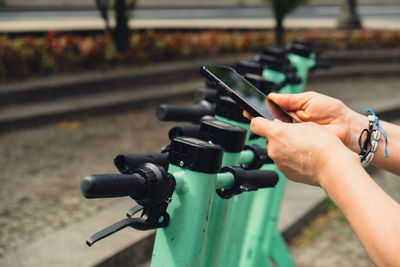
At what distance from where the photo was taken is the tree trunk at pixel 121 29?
7996 millimetres

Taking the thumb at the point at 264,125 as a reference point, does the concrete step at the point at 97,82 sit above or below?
below

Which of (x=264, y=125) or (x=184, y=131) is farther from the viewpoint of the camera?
(x=184, y=131)

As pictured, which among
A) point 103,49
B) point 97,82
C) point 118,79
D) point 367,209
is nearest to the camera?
point 367,209

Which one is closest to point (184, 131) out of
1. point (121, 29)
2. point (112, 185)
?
point (112, 185)

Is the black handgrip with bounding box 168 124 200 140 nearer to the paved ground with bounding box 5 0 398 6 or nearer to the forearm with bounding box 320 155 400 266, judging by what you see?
the forearm with bounding box 320 155 400 266

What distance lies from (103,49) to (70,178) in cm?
358

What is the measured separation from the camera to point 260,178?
1471mm

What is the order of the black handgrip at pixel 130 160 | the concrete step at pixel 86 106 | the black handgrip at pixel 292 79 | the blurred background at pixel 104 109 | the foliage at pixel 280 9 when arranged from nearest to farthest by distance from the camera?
the black handgrip at pixel 130 160 < the black handgrip at pixel 292 79 < the blurred background at pixel 104 109 < the concrete step at pixel 86 106 < the foliage at pixel 280 9

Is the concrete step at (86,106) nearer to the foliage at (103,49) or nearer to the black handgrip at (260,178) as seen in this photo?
the foliage at (103,49)

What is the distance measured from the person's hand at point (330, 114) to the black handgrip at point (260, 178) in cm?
30

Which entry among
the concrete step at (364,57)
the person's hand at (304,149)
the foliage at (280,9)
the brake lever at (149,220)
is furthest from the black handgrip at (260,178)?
the concrete step at (364,57)

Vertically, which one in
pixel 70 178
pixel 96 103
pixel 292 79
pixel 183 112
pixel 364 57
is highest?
pixel 183 112

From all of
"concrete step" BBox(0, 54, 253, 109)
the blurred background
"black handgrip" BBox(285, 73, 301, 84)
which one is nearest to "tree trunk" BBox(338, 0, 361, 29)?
the blurred background

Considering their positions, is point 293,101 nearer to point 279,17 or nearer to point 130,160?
point 130,160
